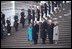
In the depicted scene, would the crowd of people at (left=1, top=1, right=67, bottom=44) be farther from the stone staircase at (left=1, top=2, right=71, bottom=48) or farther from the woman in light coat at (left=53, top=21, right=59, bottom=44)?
the stone staircase at (left=1, top=2, right=71, bottom=48)

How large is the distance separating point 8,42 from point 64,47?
6.78 ft

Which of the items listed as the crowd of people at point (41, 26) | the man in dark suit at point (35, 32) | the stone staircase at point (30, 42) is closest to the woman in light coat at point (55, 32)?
the crowd of people at point (41, 26)

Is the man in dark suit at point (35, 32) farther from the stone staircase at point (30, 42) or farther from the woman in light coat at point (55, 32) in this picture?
the woman in light coat at point (55, 32)

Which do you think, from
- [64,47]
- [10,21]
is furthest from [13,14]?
[64,47]

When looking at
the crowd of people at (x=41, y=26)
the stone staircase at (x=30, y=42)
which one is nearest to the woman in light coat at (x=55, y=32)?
the crowd of people at (x=41, y=26)

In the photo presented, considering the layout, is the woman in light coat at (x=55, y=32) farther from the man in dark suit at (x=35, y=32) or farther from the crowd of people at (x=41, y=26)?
the man in dark suit at (x=35, y=32)

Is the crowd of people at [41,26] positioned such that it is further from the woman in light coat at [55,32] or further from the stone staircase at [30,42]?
the stone staircase at [30,42]

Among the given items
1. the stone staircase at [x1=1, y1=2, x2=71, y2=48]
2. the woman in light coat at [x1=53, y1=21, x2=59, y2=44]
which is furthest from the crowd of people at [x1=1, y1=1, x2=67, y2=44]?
the stone staircase at [x1=1, y1=2, x2=71, y2=48]

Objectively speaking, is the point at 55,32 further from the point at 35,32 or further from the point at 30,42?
the point at 30,42

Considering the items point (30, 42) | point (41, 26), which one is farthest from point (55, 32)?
point (30, 42)

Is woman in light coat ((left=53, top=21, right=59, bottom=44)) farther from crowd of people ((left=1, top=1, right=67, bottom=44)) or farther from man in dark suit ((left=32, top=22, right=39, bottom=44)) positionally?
man in dark suit ((left=32, top=22, right=39, bottom=44))

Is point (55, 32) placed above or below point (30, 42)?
above

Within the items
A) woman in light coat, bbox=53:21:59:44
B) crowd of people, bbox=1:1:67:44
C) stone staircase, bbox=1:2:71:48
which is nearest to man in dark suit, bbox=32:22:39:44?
crowd of people, bbox=1:1:67:44

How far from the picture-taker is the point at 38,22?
46.3ft
